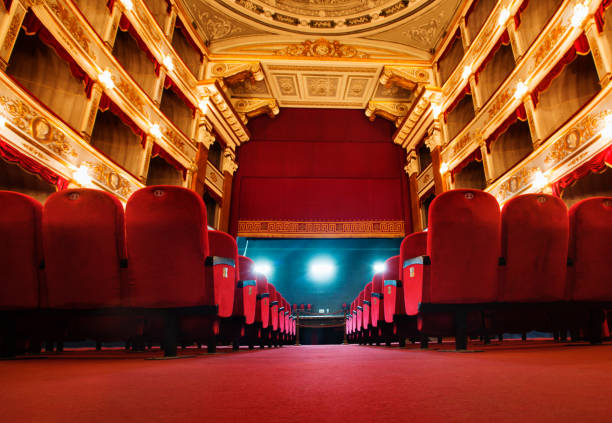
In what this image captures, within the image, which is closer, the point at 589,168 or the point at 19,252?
the point at 19,252

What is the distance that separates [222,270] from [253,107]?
736cm

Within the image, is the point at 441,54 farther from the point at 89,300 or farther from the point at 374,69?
the point at 89,300

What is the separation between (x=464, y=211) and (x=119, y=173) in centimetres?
476

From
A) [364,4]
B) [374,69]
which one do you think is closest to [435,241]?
[374,69]

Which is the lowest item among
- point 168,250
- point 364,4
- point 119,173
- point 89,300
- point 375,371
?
point 375,371

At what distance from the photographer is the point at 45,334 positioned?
1541 millimetres

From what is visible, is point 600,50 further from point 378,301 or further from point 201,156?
point 201,156

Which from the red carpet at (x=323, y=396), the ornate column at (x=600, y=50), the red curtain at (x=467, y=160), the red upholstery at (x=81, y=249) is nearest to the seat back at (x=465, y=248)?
the red carpet at (x=323, y=396)

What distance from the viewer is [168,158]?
6.07 meters

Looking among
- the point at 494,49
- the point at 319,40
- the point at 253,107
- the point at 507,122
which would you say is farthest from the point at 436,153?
the point at 253,107

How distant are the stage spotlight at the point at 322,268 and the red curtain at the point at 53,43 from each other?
5.02m

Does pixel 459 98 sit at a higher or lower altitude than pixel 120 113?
higher

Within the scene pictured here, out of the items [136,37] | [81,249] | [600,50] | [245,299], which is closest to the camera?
[81,249]

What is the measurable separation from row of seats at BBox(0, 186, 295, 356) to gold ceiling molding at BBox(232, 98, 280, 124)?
285 inches
